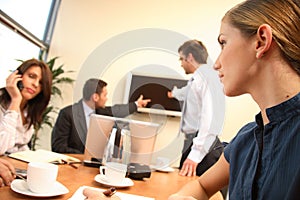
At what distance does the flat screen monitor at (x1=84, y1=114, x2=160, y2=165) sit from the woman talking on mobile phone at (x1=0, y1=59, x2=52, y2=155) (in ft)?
1.88

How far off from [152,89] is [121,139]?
0.28 m

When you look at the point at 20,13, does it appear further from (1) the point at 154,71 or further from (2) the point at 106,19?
(1) the point at 154,71

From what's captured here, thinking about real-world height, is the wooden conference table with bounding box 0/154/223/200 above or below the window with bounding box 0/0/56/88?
below

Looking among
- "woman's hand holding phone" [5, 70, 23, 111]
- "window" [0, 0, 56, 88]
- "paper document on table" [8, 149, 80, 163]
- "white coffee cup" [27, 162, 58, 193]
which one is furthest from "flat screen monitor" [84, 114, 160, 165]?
"window" [0, 0, 56, 88]

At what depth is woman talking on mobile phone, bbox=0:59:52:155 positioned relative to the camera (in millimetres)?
1647

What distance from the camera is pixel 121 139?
1.13m

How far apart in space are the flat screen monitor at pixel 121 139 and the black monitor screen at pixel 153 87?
0.34 ft

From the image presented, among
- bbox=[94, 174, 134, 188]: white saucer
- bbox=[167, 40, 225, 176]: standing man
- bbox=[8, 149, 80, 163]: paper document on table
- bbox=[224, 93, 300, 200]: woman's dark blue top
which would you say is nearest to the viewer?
bbox=[224, 93, 300, 200]: woman's dark blue top

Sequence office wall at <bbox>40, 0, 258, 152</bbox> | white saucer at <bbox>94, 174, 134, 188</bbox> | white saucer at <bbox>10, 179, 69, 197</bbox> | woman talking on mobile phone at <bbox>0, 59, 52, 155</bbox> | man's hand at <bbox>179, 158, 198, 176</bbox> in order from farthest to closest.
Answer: office wall at <bbox>40, 0, 258, 152</bbox>, woman talking on mobile phone at <bbox>0, 59, 52, 155</bbox>, man's hand at <bbox>179, 158, 198, 176</bbox>, white saucer at <bbox>94, 174, 134, 188</bbox>, white saucer at <bbox>10, 179, 69, 197</bbox>

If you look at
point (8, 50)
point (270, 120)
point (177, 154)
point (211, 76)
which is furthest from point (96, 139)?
point (8, 50)

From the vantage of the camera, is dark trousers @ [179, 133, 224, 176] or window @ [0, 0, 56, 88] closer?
dark trousers @ [179, 133, 224, 176]

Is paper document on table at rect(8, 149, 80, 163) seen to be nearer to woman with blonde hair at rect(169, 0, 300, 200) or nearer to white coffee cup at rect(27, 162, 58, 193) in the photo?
white coffee cup at rect(27, 162, 58, 193)

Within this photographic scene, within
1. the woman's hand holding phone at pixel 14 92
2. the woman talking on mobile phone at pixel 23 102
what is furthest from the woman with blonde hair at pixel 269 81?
the woman's hand holding phone at pixel 14 92

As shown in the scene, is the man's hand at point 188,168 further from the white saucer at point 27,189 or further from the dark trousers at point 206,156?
the white saucer at point 27,189
